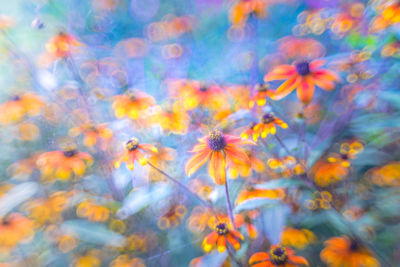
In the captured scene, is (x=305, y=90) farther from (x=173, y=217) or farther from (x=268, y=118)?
(x=173, y=217)

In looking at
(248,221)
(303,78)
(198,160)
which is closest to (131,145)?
(198,160)

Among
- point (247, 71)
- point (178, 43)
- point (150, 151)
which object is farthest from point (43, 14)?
point (150, 151)

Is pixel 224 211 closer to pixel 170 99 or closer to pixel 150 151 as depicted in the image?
pixel 150 151

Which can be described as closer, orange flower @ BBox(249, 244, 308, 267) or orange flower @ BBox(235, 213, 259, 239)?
orange flower @ BBox(249, 244, 308, 267)

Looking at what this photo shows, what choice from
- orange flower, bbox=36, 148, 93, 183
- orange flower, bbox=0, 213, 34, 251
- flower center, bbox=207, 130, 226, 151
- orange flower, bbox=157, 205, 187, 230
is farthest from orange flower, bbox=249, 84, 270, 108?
orange flower, bbox=0, 213, 34, 251

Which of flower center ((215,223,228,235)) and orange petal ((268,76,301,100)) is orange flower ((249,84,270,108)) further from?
flower center ((215,223,228,235))

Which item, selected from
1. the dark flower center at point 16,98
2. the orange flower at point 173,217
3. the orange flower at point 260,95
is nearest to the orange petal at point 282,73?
the orange flower at point 260,95

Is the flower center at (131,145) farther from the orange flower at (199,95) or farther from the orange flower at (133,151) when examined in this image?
the orange flower at (199,95)
